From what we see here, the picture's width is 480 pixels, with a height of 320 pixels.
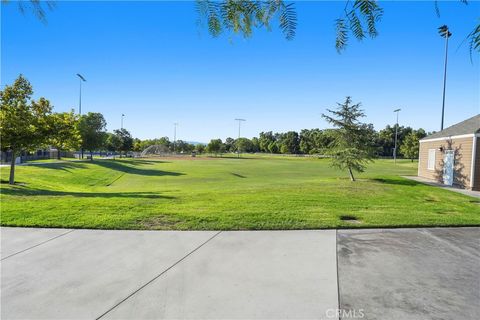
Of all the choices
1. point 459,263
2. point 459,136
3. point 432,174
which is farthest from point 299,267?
point 432,174

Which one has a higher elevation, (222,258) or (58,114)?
(58,114)

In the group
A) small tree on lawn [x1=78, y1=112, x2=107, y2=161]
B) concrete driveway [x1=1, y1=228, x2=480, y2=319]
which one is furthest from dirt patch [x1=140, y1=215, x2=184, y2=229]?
small tree on lawn [x1=78, y1=112, x2=107, y2=161]

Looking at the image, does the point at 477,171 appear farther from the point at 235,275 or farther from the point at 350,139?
the point at 235,275

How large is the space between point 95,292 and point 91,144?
186 ft

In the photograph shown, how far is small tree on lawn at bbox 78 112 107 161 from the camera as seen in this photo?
5372 cm

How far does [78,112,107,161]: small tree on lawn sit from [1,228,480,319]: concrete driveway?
172 feet

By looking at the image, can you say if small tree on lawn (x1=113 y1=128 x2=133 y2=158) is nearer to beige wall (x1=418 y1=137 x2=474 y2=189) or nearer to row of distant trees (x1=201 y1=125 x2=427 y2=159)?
row of distant trees (x1=201 y1=125 x2=427 y2=159)

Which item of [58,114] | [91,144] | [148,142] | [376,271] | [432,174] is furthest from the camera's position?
[148,142]

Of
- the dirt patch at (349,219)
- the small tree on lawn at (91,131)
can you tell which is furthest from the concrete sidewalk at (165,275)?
the small tree on lawn at (91,131)

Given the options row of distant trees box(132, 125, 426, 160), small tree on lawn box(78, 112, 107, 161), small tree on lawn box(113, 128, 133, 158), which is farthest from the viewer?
row of distant trees box(132, 125, 426, 160)

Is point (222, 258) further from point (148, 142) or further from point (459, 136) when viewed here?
point (148, 142)

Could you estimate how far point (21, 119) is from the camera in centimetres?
1579

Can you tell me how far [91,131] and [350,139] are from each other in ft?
160

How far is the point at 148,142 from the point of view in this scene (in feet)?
470
